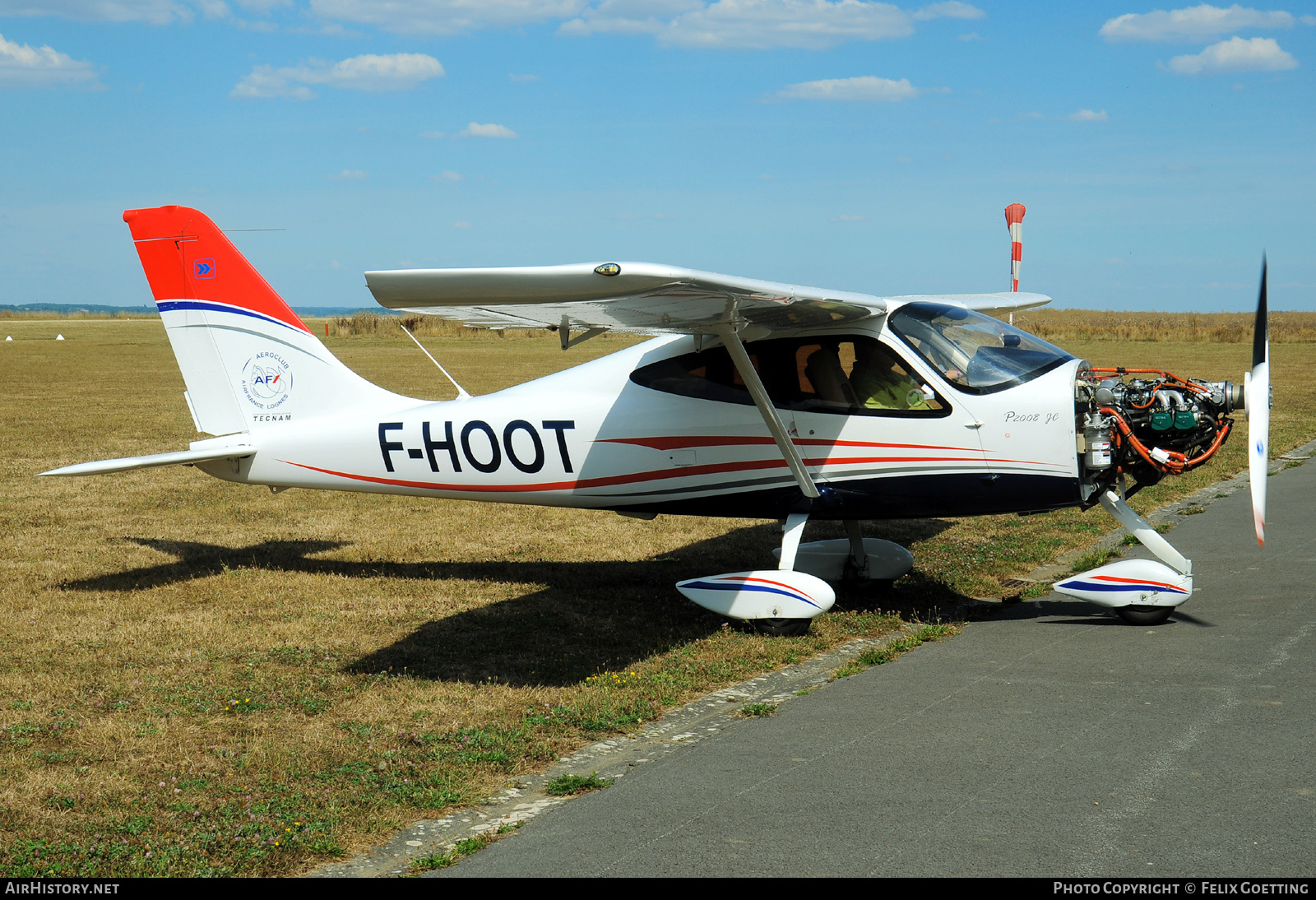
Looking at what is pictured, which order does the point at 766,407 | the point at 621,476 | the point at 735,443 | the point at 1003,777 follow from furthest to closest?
the point at 621,476 < the point at 735,443 < the point at 766,407 < the point at 1003,777

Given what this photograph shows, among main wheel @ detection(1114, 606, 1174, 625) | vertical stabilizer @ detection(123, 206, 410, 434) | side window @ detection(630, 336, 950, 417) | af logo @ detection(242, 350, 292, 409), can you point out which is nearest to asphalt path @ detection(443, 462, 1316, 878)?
main wheel @ detection(1114, 606, 1174, 625)

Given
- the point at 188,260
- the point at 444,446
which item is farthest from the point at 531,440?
the point at 188,260

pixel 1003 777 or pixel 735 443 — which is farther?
pixel 735 443

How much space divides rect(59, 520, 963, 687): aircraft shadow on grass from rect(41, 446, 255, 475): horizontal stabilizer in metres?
1.16

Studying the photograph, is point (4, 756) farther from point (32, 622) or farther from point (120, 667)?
point (32, 622)

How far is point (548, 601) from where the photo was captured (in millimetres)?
8492

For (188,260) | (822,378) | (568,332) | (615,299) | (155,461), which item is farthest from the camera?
(188,260)

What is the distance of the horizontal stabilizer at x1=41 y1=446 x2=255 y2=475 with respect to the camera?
787 cm

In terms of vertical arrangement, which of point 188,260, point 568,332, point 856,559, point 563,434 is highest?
point 188,260

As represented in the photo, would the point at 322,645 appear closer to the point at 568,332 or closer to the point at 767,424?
the point at 568,332

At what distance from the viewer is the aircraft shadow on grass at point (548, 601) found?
683 centimetres

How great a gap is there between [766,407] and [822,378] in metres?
0.61

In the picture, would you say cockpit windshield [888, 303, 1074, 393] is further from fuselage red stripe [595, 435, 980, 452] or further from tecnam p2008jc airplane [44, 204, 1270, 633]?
fuselage red stripe [595, 435, 980, 452]

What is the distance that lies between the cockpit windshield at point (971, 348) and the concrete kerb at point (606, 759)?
186cm
